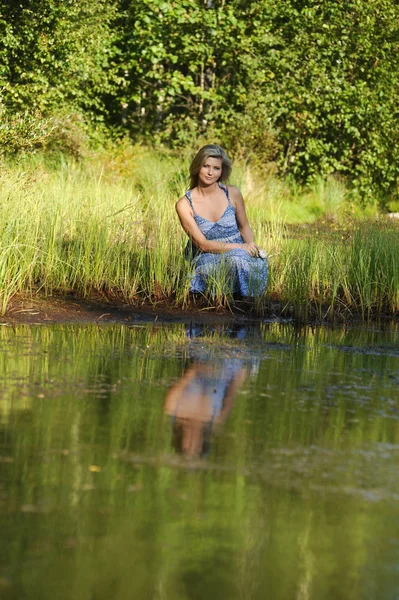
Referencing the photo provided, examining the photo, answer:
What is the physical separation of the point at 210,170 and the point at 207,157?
0.12 metres

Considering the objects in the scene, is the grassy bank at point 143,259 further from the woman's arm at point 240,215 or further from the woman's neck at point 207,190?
the woman's neck at point 207,190

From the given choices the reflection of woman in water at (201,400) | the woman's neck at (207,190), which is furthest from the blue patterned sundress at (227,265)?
the reflection of woman in water at (201,400)

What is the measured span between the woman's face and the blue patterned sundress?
22cm

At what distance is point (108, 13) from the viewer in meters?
19.1

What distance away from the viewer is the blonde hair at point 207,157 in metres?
8.89

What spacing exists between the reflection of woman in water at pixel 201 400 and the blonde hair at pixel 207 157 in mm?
2654

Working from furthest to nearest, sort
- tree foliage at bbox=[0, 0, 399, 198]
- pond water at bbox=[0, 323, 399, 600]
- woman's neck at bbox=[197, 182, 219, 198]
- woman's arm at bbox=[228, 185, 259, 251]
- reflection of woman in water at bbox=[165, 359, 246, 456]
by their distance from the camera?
tree foliage at bbox=[0, 0, 399, 198]
woman's arm at bbox=[228, 185, 259, 251]
woman's neck at bbox=[197, 182, 219, 198]
reflection of woman in water at bbox=[165, 359, 246, 456]
pond water at bbox=[0, 323, 399, 600]

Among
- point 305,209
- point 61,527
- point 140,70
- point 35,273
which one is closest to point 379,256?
point 35,273

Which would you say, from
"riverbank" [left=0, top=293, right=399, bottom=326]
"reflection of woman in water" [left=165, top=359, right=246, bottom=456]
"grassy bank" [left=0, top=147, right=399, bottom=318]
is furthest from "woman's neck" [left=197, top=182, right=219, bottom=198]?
"reflection of woman in water" [left=165, top=359, right=246, bottom=456]

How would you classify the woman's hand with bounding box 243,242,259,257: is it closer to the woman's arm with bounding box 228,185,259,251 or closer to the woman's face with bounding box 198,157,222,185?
the woman's arm with bounding box 228,185,259,251

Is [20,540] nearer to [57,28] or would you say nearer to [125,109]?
[57,28]

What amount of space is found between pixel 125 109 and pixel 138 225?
11260mm

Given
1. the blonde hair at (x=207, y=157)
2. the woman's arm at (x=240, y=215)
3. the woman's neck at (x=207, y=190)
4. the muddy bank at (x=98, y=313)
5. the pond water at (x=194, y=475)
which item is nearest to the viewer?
the pond water at (x=194, y=475)

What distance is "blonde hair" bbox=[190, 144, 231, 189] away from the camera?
29.2 feet
